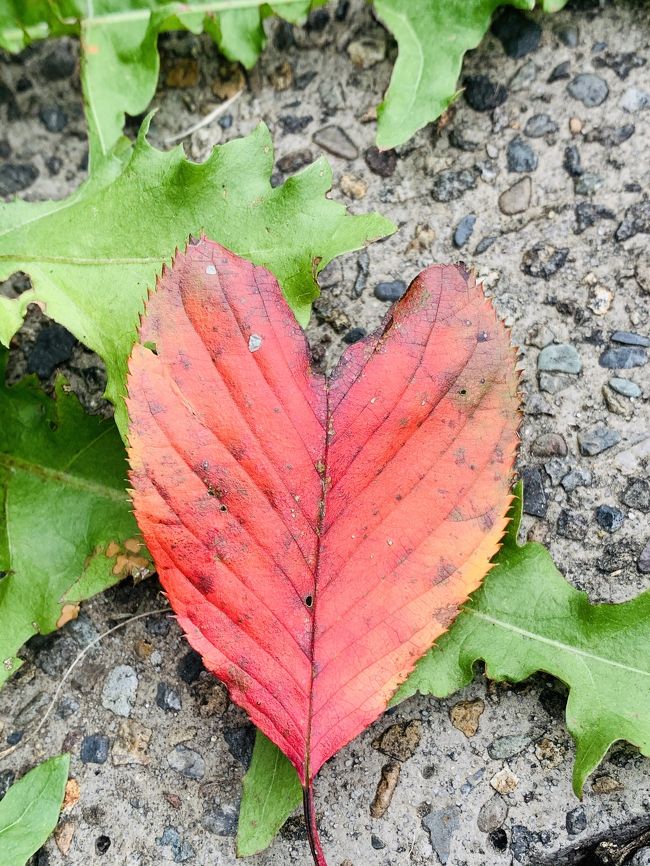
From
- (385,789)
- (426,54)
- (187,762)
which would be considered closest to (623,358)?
(426,54)

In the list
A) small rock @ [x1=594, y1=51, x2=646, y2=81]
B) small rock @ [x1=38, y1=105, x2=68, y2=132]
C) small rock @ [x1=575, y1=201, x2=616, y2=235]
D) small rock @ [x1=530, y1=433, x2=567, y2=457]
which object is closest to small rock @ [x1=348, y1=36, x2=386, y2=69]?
small rock @ [x1=594, y1=51, x2=646, y2=81]

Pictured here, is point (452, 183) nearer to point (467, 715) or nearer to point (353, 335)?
point (353, 335)

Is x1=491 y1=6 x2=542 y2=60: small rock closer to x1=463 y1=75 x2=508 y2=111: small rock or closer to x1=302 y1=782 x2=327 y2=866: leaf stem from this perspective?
x1=463 y1=75 x2=508 y2=111: small rock

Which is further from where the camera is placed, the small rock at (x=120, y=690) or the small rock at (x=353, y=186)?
the small rock at (x=353, y=186)

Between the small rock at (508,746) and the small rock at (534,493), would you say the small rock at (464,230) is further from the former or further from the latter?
the small rock at (508,746)

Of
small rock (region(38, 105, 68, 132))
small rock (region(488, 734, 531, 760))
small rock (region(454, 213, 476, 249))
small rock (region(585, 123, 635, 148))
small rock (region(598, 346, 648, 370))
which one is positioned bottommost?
small rock (region(488, 734, 531, 760))

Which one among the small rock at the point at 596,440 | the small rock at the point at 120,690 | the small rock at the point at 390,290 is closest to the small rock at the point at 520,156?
the small rock at the point at 390,290

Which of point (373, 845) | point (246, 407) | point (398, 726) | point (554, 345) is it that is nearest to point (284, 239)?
point (246, 407)
